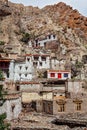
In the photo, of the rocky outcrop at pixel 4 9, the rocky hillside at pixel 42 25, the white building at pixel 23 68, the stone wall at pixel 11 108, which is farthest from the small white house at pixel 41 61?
the stone wall at pixel 11 108

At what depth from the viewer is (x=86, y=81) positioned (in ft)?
240

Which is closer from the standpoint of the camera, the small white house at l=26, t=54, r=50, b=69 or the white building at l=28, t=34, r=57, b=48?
the small white house at l=26, t=54, r=50, b=69

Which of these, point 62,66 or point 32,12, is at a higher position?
point 32,12

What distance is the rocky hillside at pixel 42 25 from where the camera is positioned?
306 feet

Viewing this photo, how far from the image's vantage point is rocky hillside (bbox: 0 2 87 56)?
93169 millimetres

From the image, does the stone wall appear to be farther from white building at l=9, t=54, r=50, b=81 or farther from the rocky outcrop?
the rocky outcrop

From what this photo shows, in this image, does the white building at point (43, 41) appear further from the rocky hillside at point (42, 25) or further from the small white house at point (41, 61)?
the small white house at point (41, 61)

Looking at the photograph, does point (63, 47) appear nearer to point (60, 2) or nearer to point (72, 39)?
point (72, 39)

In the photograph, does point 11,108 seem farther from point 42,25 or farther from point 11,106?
point 42,25

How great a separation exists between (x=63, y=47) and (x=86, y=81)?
60.9 feet

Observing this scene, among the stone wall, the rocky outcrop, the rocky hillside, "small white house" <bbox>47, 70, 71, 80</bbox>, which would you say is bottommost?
the stone wall

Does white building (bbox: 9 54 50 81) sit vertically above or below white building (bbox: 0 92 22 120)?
above

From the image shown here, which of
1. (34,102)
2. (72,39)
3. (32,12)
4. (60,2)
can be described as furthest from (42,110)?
(60,2)

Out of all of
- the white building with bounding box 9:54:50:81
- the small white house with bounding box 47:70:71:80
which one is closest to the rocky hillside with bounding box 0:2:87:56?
the white building with bounding box 9:54:50:81
